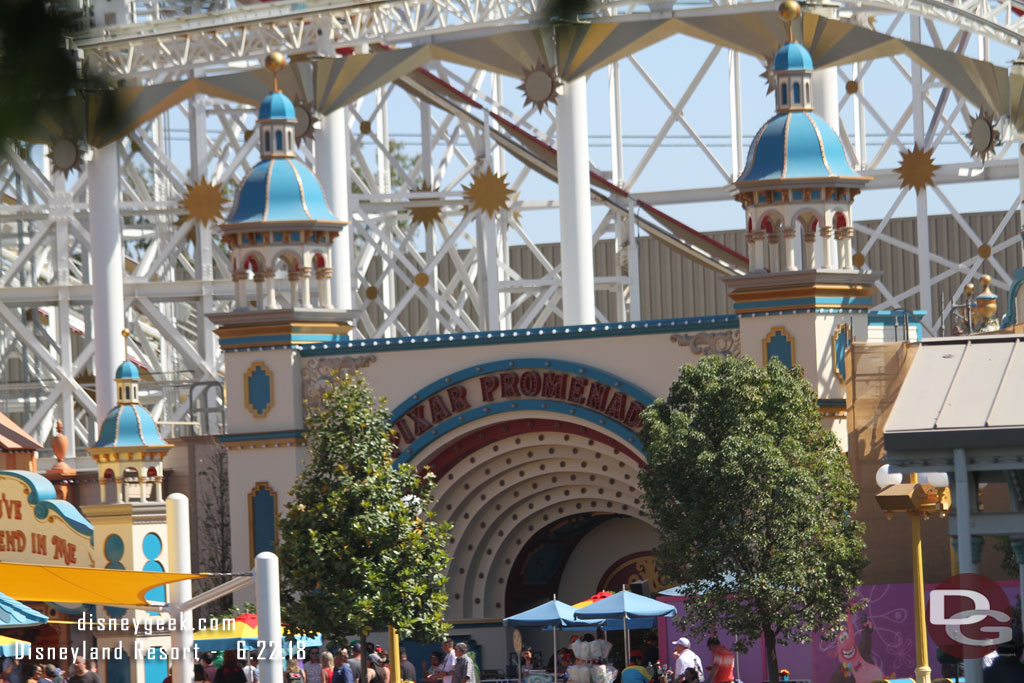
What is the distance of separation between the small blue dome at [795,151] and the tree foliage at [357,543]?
5.47m

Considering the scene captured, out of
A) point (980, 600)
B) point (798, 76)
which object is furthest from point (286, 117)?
point (980, 600)

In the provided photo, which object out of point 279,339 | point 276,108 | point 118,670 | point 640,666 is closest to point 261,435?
point 279,339

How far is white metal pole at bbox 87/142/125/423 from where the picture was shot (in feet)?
88.2

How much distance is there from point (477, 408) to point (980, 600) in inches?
463

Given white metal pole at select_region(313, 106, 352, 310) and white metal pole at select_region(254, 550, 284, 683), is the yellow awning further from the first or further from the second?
white metal pole at select_region(313, 106, 352, 310)

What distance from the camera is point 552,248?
47156 millimetres

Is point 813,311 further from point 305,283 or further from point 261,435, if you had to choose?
point 261,435

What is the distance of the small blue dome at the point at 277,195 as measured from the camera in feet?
78.1

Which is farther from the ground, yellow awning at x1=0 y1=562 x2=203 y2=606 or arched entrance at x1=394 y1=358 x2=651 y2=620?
arched entrance at x1=394 y1=358 x2=651 y2=620

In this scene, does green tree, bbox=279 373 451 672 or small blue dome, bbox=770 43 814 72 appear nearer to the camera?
green tree, bbox=279 373 451 672

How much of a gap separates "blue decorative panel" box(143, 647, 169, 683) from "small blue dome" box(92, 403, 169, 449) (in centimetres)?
305

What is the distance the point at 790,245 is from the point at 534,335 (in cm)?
350

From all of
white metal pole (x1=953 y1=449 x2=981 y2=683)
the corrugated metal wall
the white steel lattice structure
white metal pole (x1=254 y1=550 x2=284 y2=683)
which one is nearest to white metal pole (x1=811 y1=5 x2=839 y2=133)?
the white steel lattice structure

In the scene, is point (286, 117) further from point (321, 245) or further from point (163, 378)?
point (163, 378)
